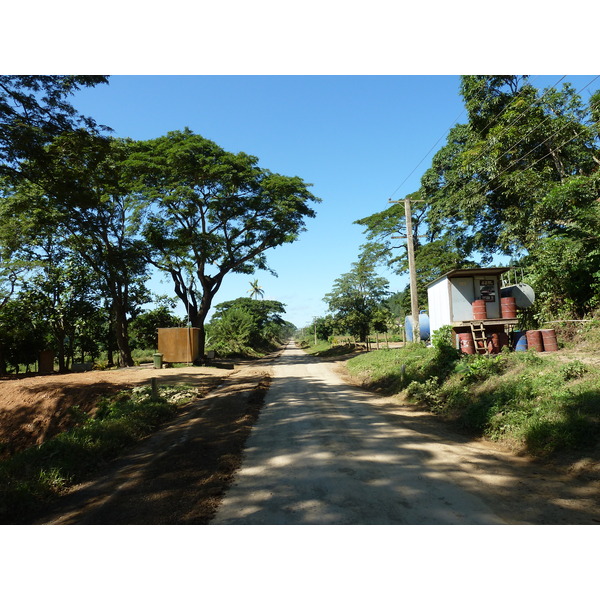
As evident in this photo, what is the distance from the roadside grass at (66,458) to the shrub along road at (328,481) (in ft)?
1.52

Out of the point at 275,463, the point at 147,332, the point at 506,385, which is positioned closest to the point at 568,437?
the point at 506,385

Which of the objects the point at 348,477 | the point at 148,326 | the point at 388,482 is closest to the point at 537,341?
the point at 388,482

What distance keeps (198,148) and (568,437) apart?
22359 millimetres

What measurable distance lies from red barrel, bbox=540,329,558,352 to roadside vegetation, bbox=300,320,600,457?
302 millimetres

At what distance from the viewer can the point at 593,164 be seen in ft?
59.4

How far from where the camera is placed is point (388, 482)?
15.8 ft

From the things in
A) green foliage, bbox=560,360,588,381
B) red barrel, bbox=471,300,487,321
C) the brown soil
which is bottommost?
the brown soil

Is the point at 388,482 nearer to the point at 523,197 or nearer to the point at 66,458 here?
the point at 66,458

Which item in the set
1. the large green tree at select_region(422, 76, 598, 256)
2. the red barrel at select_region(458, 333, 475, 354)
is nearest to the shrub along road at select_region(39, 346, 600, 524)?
the red barrel at select_region(458, 333, 475, 354)

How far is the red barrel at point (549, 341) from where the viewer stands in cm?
1122

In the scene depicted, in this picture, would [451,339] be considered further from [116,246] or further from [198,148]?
[116,246]

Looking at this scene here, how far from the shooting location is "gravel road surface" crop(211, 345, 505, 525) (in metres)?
3.94

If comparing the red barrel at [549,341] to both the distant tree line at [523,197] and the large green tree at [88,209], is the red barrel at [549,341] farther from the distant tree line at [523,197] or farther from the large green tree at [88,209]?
the large green tree at [88,209]

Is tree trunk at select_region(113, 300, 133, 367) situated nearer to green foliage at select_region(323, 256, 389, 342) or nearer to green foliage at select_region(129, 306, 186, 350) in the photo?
green foliage at select_region(129, 306, 186, 350)
